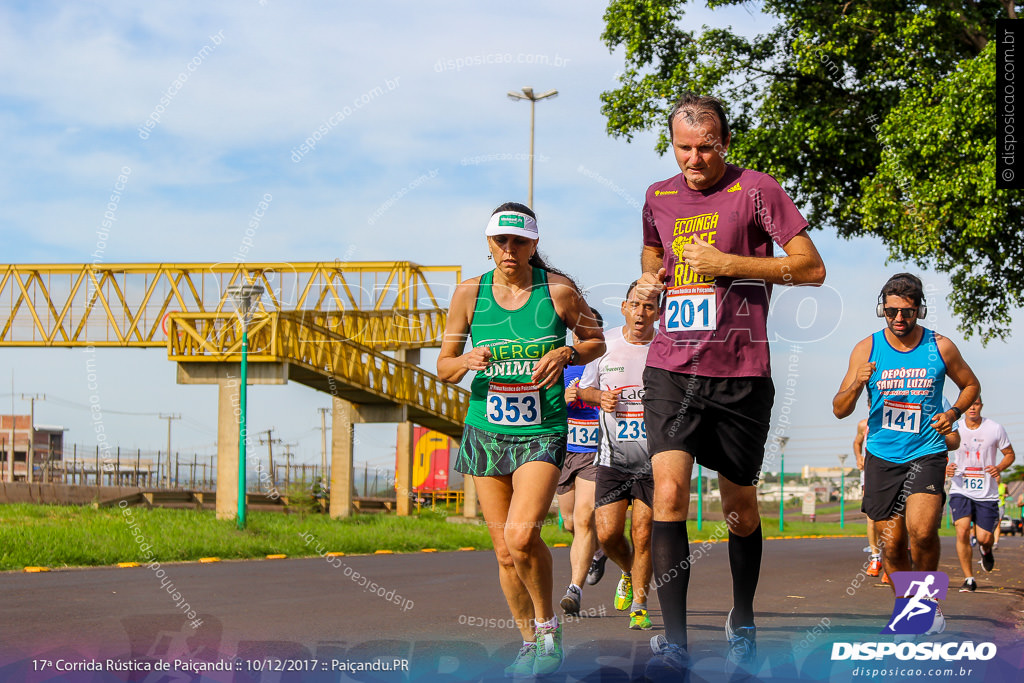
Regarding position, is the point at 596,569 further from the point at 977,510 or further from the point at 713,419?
the point at 977,510

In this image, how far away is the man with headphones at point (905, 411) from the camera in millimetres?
7508

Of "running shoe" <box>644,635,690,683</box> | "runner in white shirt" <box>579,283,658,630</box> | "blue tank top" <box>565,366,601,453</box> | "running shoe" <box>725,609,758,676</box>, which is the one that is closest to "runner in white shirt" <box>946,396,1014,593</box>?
"blue tank top" <box>565,366,601,453</box>

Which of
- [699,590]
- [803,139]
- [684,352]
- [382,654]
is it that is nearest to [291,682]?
[382,654]

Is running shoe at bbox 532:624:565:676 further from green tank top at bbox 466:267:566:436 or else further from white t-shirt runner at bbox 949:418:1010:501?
white t-shirt runner at bbox 949:418:1010:501

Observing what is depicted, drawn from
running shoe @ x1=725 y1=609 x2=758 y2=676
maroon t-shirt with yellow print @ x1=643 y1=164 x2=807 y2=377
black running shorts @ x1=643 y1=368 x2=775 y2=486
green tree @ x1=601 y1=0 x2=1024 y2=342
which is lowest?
running shoe @ x1=725 y1=609 x2=758 y2=676

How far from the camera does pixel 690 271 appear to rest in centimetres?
535

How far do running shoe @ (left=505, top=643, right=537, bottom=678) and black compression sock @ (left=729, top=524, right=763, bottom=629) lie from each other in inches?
37.4

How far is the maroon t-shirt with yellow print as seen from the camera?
17.4ft

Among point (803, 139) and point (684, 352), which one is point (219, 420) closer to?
point (803, 139)

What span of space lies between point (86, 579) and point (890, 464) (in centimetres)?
827

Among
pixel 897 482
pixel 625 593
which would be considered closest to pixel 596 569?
pixel 625 593

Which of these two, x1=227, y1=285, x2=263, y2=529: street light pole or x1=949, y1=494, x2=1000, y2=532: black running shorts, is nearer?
x1=949, y1=494, x2=1000, y2=532: black running shorts

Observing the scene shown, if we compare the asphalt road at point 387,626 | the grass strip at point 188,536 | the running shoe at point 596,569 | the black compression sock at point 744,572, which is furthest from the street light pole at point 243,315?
the black compression sock at point 744,572

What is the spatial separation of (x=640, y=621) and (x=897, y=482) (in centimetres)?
192
